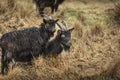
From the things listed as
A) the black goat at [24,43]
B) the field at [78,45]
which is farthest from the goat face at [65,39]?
the black goat at [24,43]

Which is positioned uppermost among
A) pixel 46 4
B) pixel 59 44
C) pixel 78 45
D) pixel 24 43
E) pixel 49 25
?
pixel 49 25

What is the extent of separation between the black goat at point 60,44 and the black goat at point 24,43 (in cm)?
31

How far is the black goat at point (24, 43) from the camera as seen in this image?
8.12m

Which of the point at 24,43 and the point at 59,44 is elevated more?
the point at 24,43

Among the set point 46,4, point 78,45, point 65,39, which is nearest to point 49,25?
point 65,39

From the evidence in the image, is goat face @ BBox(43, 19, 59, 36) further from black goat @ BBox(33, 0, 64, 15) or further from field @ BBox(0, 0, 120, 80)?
black goat @ BBox(33, 0, 64, 15)

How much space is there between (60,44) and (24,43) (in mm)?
1095

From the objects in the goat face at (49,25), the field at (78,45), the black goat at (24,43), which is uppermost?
the goat face at (49,25)

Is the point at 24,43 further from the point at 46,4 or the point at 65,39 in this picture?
the point at 46,4

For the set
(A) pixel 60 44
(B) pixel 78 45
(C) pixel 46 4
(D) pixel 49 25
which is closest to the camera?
(D) pixel 49 25

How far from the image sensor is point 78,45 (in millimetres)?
10023

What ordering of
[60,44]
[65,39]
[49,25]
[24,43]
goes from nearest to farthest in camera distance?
[24,43] → [49,25] → [65,39] → [60,44]

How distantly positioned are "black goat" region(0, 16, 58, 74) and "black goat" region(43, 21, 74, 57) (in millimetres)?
311

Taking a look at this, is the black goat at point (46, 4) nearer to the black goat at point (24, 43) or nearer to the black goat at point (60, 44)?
the black goat at point (60, 44)
